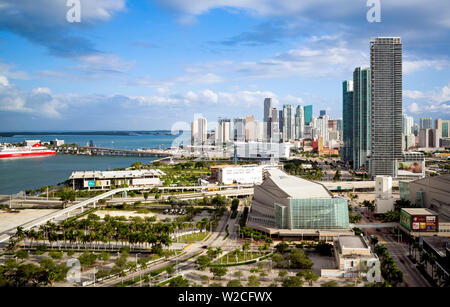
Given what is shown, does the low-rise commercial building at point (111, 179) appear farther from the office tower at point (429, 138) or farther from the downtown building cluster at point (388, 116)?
the office tower at point (429, 138)

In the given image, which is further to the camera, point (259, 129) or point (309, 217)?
point (259, 129)

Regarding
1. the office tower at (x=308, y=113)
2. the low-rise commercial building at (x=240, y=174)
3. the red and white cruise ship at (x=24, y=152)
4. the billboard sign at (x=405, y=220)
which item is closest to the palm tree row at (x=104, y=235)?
the billboard sign at (x=405, y=220)

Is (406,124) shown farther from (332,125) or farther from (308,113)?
(308,113)

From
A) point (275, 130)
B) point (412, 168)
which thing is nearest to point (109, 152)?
point (275, 130)

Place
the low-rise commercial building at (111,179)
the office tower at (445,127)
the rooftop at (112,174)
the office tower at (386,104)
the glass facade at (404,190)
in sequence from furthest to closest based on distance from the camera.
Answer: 1. the office tower at (445,127)
2. the office tower at (386,104)
3. the rooftop at (112,174)
4. the low-rise commercial building at (111,179)
5. the glass facade at (404,190)
